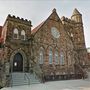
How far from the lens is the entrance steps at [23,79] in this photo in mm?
15639

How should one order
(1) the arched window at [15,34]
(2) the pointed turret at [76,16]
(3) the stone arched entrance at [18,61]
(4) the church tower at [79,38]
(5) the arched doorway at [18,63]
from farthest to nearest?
1. (2) the pointed turret at [76,16]
2. (4) the church tower at [79,38]
3. (1) the arched window at [15,34]
4. (5) the arched doorway at [18,63]
5. (3) the stone arched entrance at [18,61]

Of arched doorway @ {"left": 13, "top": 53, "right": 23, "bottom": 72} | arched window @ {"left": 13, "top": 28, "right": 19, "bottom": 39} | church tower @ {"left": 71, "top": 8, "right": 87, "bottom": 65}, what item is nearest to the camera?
arched doorway @ {"left": 13, "top": 53, "right": 23, "bottom": 72}

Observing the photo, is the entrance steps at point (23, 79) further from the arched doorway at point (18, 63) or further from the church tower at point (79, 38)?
the church tower at point (79, 38)

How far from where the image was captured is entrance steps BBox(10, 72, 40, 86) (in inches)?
616

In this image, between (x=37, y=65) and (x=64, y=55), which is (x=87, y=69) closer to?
(x=64, y=55)

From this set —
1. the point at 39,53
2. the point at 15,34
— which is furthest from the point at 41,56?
the point at 15,34

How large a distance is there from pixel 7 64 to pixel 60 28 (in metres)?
13.4

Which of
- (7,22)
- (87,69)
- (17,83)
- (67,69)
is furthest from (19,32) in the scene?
(87,69)

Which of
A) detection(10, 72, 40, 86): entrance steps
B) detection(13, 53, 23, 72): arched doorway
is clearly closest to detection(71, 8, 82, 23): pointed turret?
detection(13, 53, 23, 72): arched doorway

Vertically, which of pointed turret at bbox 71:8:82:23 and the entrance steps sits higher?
pointed turret at bbox 71:8:82:23

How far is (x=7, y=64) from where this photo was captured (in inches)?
680

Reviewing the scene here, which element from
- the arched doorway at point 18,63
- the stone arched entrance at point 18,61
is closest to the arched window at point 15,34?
the stone arched entrance at point 18,61

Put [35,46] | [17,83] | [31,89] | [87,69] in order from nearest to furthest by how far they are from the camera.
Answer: [31,89] < [17,83] < [35,46] < [87,69]

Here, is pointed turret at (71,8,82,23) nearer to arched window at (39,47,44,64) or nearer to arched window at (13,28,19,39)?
arched window at (39,47,44,64)
